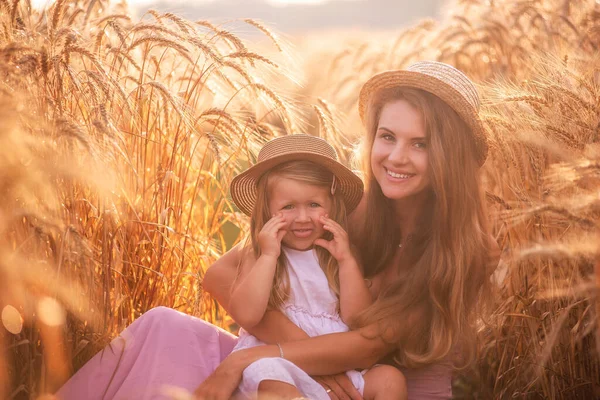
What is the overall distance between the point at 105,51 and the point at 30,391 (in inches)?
57.0

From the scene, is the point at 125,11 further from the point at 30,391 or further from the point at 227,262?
the point at 30,391

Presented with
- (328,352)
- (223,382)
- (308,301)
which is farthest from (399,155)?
(223,382)

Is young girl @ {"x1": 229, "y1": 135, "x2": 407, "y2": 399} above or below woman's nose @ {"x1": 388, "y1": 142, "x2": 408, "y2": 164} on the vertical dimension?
below

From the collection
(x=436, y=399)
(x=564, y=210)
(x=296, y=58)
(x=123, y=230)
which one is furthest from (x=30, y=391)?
(x=296, y=58)

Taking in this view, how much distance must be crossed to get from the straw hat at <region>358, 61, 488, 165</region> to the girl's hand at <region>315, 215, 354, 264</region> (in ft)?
1.90

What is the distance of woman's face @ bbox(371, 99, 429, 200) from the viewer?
8.27ft

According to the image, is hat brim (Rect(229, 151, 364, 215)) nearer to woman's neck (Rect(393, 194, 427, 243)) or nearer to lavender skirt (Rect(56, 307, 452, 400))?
woman's neck (Rect(393, 194, 427, 243))

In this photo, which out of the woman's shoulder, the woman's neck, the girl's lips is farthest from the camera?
the woman's neck

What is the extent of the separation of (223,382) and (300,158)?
34.2 inches

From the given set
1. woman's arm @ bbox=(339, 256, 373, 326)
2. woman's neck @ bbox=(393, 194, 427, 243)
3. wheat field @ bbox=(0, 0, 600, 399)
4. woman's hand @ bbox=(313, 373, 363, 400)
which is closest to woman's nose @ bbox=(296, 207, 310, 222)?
woman's arm @ bbox=(339, 256, 373, 326)

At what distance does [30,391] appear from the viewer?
85.1 inches

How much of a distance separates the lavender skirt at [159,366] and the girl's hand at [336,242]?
52cm

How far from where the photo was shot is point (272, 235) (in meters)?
2.49

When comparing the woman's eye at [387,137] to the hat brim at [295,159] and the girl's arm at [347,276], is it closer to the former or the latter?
the hat brim at [295,159]
